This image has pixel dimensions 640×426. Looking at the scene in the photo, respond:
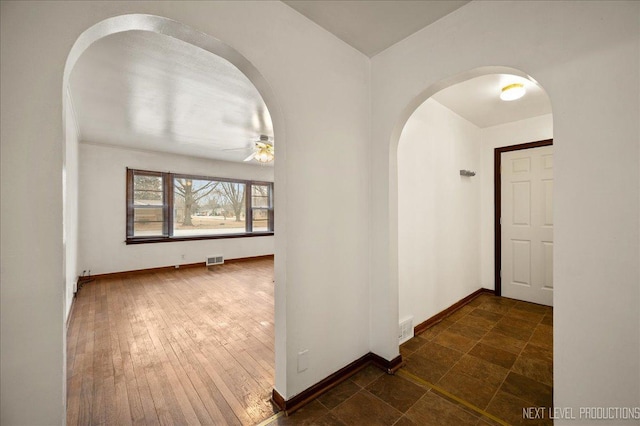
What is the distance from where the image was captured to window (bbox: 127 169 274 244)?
18.7 feet

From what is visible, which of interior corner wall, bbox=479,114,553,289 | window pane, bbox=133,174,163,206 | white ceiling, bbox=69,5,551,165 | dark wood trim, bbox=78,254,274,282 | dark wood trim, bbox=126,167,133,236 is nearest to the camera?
white ceiling, bbox=69,5,551,165

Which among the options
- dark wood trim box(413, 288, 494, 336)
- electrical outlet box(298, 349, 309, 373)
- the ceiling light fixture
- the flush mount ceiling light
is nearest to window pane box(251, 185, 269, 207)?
the ceiling light fixture

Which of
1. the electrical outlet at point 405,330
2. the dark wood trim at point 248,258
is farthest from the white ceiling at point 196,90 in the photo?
the dark wood trim at point 248,258

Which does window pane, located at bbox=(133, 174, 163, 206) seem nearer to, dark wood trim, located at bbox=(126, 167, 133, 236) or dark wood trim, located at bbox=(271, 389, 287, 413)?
dark wood trim, located at bbox=(126, 167, 133, 236)

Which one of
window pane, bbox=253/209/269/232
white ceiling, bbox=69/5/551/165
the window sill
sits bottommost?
the window sill

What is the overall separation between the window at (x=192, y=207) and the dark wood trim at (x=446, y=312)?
5449mm

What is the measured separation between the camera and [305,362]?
1798 mm

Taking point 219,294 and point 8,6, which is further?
point 219,294

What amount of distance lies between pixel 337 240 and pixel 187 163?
222 inches

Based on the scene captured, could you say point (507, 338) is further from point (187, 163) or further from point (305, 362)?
point (187, 163)

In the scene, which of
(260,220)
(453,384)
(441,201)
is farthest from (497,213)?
(260,220)

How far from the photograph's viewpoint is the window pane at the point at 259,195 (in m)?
7.47

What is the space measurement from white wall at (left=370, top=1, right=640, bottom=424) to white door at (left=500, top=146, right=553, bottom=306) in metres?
2.90

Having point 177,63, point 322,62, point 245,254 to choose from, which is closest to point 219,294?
point 245,254
